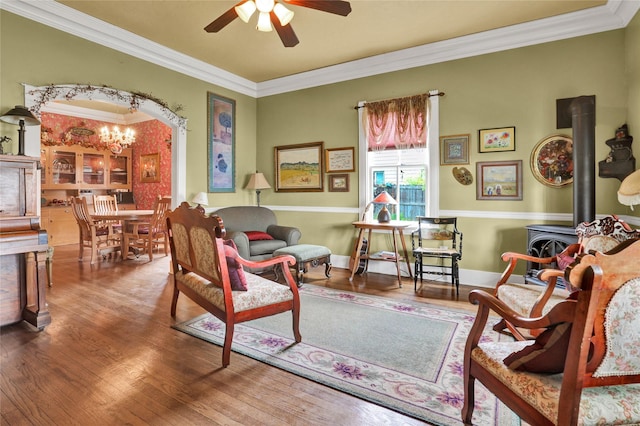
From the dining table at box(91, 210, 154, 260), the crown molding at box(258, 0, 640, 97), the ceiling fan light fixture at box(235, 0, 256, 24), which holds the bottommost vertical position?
the dining table at box(91, 210, 154, 260)

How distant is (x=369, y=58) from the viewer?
5.00m

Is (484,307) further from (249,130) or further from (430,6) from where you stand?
(249,130)

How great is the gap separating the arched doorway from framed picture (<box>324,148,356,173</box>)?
2233 millimetres

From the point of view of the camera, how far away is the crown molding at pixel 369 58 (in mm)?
3541

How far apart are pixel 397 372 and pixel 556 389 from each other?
1.16 m

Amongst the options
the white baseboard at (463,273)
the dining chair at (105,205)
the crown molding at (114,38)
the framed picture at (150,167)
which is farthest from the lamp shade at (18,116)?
the framed picture at (150,167)

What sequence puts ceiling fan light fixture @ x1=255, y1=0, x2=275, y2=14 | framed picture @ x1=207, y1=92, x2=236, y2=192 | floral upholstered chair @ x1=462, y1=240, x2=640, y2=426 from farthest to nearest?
framed picture @ x1=207, y1=92, x2=236, y2=192 → ceiling fan light fixture @ x1=255, y1=0, x2=275, y2=14 → floral upholstered chair @ x1=462, y1=240, x2=640, y2=426

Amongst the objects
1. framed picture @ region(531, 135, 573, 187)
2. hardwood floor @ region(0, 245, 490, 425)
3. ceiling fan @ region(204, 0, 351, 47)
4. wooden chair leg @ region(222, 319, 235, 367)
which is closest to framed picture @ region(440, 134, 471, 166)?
framed picture @ region(531, 135, 573, 187)

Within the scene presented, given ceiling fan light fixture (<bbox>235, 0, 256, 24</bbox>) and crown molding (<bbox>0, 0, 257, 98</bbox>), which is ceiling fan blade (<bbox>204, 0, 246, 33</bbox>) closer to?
ceiling fan light fixture (<bbox>235, 0, 256, 24</bbox>)

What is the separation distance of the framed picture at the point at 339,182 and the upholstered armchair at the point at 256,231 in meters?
0.97

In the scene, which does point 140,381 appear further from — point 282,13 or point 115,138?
point 115,138

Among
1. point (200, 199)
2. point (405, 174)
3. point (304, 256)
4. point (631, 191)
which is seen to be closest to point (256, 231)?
point (200, 199)

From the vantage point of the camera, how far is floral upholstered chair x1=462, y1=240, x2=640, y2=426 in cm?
111

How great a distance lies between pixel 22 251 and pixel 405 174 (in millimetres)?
4441
